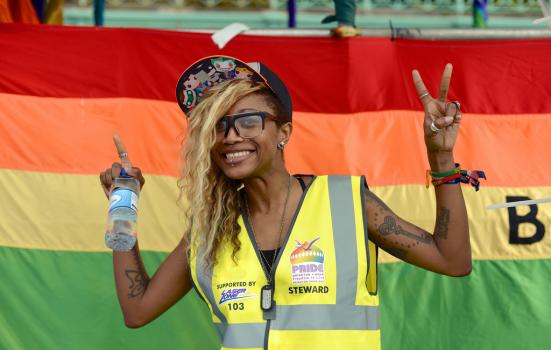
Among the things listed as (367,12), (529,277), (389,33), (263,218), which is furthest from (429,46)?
(367,12)

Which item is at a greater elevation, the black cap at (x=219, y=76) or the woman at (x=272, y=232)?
the black cap at (x=219, y=76)

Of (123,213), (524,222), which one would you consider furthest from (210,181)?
(524,222)

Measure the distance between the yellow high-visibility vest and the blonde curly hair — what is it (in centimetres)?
10

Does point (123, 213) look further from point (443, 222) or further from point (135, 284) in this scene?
point (443, 222)

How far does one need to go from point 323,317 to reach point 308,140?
4.58ft

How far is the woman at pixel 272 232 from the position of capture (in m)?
2.68

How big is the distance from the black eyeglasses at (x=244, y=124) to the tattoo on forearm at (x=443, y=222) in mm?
607

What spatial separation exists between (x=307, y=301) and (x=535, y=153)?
1.70 meters

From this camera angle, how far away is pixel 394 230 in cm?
274

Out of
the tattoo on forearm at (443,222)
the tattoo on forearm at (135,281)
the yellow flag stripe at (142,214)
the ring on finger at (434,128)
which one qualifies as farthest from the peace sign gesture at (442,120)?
the yellow flag stripe at (142,214)

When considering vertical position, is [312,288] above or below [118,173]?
below

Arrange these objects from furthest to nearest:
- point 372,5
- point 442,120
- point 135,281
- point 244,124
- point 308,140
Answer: point 372,5
point 308,140
point 135,281
point 244,124
point 442,120

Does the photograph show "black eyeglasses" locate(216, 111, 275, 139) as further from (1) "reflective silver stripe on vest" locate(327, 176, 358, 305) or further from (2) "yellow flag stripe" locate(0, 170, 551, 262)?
(2) "yellow flag stripe" locate(0, 170, 551, 262)

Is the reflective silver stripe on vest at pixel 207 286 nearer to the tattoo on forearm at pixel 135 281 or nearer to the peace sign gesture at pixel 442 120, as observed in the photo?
the tattoo on forearm at pixel 135 281
